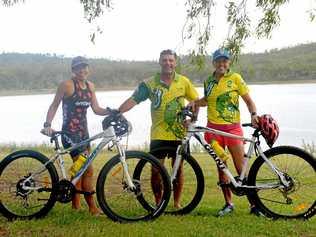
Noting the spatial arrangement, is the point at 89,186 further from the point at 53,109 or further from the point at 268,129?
the point at 268,129

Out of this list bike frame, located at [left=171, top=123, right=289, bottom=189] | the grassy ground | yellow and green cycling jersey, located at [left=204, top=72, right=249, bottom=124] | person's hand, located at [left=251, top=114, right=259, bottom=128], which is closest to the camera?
the grassy ground

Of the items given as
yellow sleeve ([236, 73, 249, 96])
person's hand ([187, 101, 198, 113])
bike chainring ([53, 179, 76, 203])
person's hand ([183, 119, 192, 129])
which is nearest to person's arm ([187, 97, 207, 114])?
person's hand ([187, 101, 198, 113])

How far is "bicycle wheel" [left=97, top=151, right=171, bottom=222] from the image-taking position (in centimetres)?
509

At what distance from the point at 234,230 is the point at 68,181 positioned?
163cm

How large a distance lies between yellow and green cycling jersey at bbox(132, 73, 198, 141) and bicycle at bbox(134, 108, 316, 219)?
130mm

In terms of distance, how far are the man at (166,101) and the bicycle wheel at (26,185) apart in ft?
Result: 3.23

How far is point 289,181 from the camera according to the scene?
516 centimetres

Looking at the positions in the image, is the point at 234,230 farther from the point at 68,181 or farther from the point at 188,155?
the point at 68,181

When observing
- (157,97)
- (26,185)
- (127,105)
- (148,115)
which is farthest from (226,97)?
(148,115)

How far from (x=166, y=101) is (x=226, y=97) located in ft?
1.97

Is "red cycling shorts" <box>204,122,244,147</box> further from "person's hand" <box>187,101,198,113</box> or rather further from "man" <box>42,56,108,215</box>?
"man" <box>42,56,108,215</box>

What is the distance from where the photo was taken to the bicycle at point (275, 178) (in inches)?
204

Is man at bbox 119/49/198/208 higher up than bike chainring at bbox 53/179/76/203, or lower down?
higher up

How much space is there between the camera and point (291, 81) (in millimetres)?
47438
